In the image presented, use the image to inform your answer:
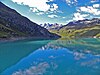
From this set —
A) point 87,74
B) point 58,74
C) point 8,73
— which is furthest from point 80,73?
point 8,73

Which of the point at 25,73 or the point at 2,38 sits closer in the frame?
the point at 25,73

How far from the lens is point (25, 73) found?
41031 mm

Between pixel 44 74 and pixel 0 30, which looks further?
pixel 0 30

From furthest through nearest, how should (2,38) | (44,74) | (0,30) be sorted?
(0,30), (2,38), (44,74)

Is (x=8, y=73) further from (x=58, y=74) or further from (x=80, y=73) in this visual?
(x=80, y=73)

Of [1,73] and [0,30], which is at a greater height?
[0,30]

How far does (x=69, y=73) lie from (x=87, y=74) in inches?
148

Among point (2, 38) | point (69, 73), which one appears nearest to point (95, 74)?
point (69, 73)

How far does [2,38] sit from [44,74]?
4737 inches

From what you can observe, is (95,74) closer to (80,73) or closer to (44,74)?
(80,73)

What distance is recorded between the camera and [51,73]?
134ft

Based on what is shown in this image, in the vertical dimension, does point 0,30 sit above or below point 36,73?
above

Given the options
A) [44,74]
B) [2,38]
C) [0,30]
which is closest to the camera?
[44,74]

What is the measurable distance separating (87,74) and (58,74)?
620cm
